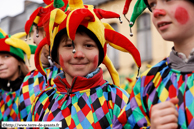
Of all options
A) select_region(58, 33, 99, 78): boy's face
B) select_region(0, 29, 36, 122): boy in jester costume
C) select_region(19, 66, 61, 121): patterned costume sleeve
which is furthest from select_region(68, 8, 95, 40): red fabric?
select_region(0, 29, 36, 122): boy in jester costume

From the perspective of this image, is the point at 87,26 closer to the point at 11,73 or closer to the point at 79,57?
the point at 79,57

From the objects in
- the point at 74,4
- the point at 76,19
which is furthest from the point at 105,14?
the point at 76,19

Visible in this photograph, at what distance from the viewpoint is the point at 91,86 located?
1.94 m

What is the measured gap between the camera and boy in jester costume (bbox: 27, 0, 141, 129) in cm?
182

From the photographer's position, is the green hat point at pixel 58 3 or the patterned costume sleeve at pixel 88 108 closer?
the patterned costume sleeve at pixel 88 108

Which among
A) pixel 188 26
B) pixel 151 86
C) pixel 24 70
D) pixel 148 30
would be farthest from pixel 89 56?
pixel 148 30

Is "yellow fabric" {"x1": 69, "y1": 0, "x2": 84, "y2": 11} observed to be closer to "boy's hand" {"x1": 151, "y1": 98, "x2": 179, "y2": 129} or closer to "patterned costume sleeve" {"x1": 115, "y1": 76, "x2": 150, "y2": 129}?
"patterned costume sleeve" {"x1": 115, "y1": 76, "x2": 150, "y2": 129}

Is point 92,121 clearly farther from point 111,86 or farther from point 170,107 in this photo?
point 170,107

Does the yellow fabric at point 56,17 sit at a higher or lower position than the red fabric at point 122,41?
higher

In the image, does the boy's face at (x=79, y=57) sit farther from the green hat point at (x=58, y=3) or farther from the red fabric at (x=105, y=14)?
the green hat point at (x=58, y=3)

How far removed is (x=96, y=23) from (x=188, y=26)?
849 mm

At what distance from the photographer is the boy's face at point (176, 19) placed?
4.00ft

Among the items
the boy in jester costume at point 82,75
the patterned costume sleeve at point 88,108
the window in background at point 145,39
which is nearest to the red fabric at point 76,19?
the boy in jester costume at point 82,75

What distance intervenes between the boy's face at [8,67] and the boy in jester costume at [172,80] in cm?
194
